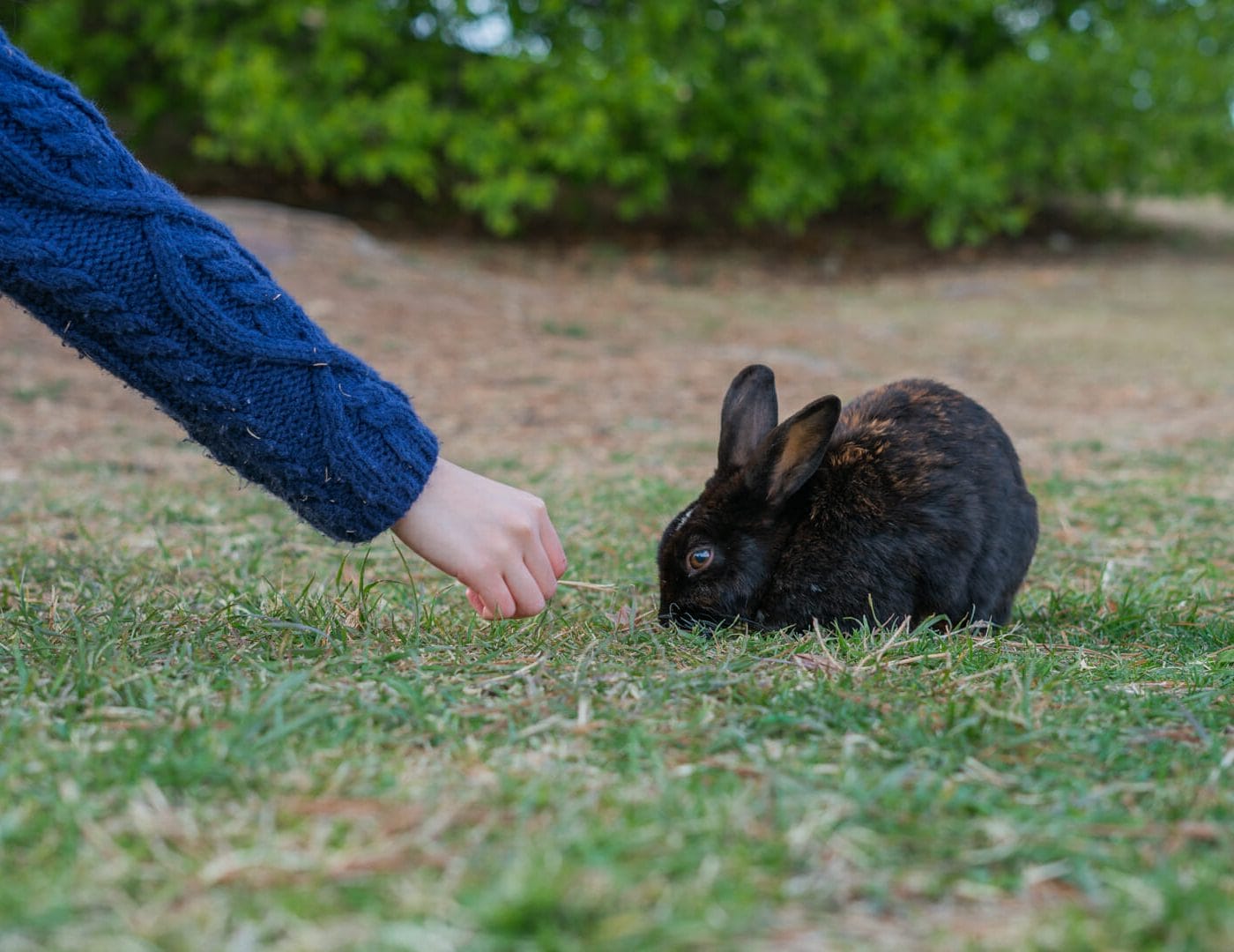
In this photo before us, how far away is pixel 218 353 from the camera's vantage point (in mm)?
2373

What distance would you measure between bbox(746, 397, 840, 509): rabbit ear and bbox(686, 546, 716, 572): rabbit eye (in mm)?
222

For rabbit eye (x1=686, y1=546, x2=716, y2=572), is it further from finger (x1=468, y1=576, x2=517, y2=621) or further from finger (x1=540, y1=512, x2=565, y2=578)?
finger (x1=468, y1=576, x2=517, y2=621)

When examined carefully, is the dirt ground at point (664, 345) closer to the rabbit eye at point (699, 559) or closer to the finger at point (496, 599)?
the rabbit eye at point (699, 559)

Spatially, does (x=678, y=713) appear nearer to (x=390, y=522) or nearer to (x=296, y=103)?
(x=390, y=522)

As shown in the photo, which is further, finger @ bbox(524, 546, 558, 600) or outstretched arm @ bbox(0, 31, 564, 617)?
finger @ bbox(524, 546, 558, 600)

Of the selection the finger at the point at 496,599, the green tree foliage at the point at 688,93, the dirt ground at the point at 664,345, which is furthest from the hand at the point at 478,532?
the green tree foliage at the point at 688,93

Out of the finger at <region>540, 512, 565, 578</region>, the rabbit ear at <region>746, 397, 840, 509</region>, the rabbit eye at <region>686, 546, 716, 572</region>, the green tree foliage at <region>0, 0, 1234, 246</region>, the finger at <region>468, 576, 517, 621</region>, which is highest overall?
the green tree foliage at <region>0, 0, 1234, 246</region>

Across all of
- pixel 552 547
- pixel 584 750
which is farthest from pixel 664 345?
pixel 584 750

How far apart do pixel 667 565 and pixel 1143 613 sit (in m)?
1.33

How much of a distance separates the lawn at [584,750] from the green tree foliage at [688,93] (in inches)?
329

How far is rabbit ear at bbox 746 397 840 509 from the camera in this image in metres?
3.22

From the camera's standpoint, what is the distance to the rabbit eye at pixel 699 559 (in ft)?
11.1

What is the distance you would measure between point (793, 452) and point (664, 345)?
648 cm

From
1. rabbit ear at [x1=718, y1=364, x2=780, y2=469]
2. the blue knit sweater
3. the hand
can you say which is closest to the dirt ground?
rabbit ear at [x1=718, y1=364, x2=780, y2=469]
